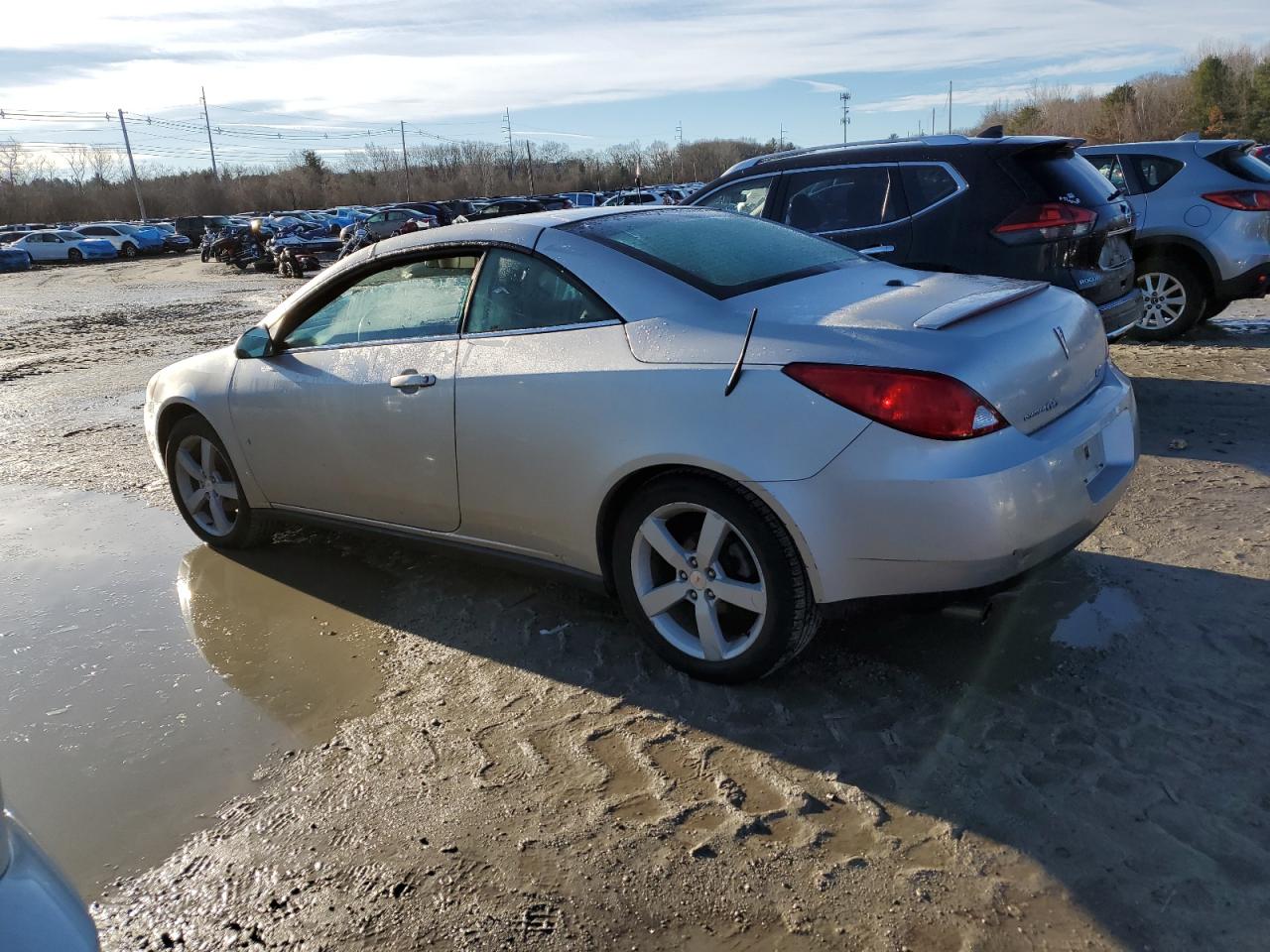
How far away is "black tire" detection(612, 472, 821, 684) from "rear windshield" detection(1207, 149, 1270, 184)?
755 centimetres

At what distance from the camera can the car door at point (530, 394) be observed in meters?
3.44

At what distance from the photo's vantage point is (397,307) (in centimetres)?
421

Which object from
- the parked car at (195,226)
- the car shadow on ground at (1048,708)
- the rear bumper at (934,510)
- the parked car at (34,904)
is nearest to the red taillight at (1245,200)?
the car shadow on ground at (1048,708)

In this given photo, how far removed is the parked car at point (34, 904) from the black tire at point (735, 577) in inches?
78.9

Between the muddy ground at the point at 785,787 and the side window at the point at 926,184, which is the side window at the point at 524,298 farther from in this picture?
the side window at the point at 926,184

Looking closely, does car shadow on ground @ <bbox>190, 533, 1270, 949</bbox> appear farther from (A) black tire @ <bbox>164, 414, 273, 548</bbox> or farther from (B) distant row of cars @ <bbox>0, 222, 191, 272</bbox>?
(B) distant row of cars @ <bbox>0, 222, 191, 272</bbox>

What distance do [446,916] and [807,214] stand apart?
5510 mm

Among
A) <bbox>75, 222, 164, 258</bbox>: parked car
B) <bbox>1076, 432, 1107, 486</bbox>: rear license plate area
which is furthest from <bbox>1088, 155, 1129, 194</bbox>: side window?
<bbox>75, 222, 164, 258</bbox>: parked car

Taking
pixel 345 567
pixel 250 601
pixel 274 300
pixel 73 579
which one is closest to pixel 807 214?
pixel 345 567

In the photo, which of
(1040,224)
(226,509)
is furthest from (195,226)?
(1040,224)

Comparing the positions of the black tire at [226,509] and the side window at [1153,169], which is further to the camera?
the side window at [1153,169]

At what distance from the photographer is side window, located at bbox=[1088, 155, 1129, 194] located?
880 centimetres

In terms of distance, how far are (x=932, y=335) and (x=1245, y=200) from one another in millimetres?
6939

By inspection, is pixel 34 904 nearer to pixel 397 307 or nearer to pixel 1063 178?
pixel 397 307
